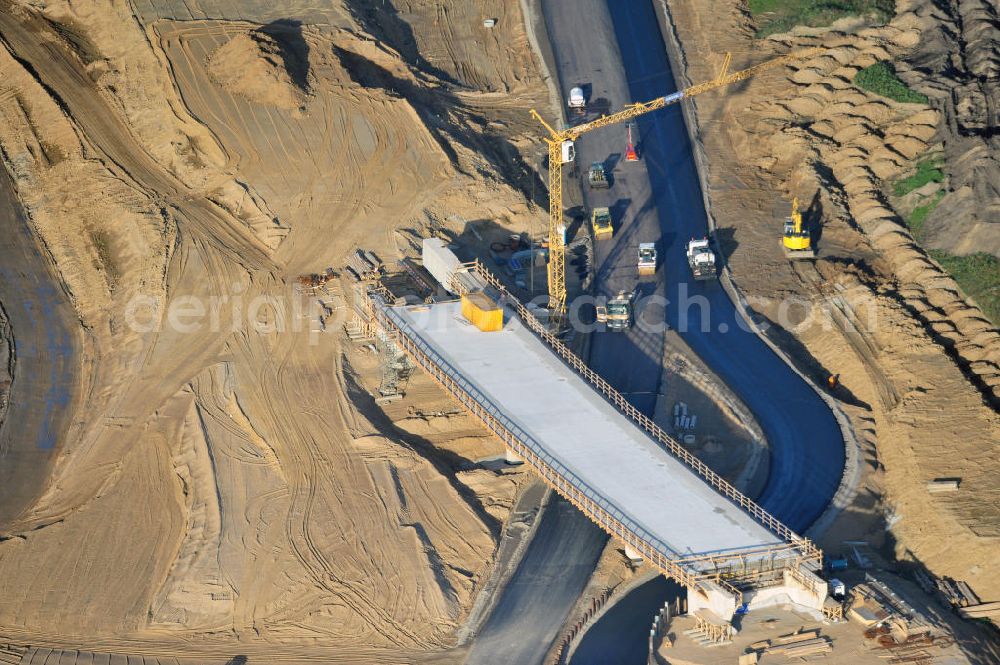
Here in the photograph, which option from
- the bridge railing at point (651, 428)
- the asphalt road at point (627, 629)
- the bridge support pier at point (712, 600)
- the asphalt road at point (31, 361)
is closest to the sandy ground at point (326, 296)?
the asphalt road at point (31, 361)

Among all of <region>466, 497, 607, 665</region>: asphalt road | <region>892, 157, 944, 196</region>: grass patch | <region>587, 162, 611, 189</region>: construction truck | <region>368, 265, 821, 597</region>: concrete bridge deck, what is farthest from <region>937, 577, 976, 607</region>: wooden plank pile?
<region>587, 162, 611, 189</region>: construction truck

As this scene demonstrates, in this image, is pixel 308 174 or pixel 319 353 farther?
pixel 308 174

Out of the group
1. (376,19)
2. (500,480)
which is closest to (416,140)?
(376,19)

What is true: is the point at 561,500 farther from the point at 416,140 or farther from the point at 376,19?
the point at 376,19

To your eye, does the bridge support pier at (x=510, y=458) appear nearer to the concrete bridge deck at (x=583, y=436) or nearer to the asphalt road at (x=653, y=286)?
the concrete bridge deck at (x=583, y=436)

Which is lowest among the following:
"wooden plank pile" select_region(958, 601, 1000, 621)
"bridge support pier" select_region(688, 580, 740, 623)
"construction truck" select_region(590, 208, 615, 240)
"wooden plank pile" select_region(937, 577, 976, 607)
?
"wooden plank pile" select_region(958, 601, 1000, 621)

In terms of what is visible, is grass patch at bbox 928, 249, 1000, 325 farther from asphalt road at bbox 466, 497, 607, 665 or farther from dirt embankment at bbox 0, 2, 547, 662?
asphalt road at bbox 466, 497, 607, 665

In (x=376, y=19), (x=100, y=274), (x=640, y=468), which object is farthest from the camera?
(x=376, y=19)
